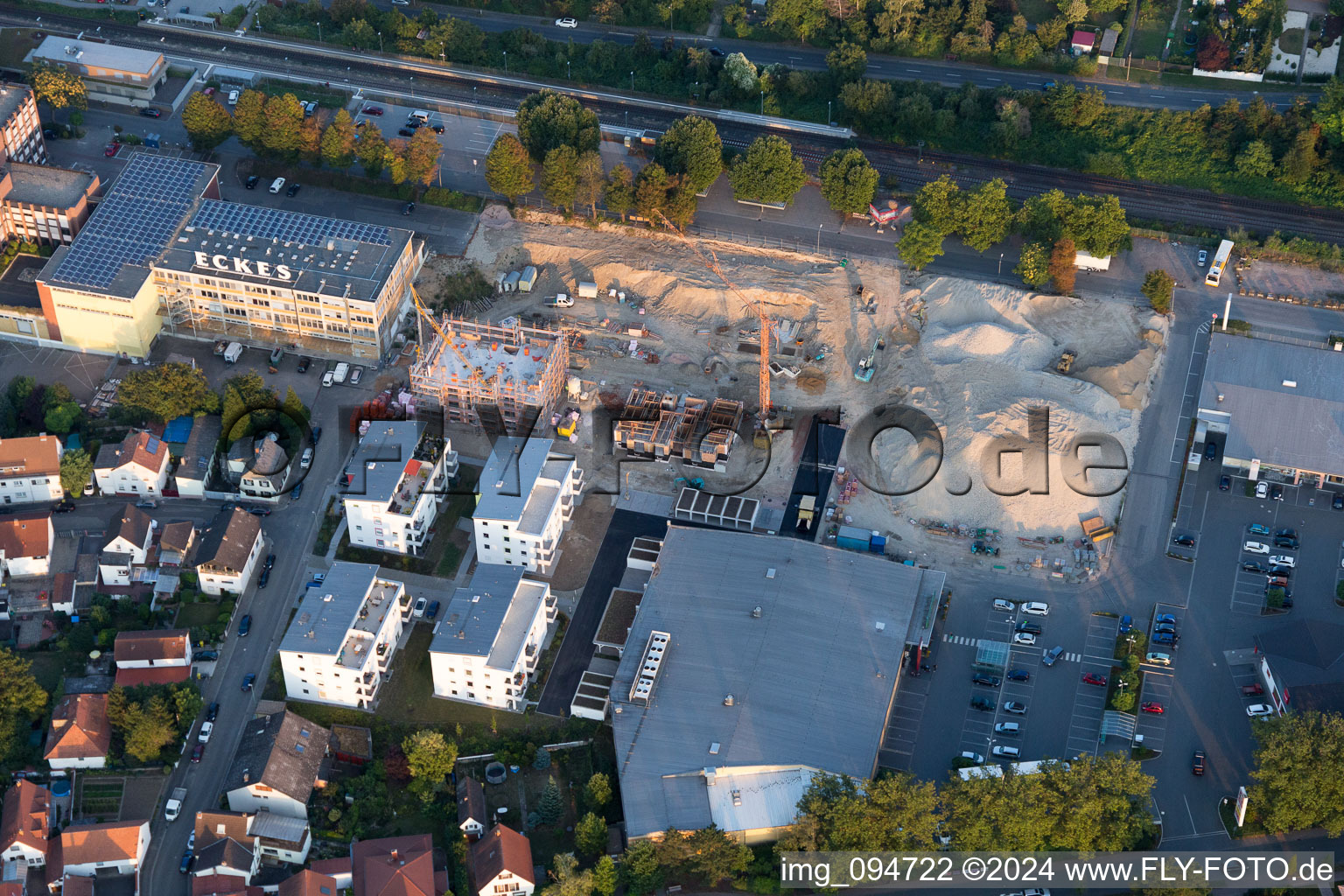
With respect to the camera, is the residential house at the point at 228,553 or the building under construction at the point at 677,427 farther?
the building under construction at the point at 677,427

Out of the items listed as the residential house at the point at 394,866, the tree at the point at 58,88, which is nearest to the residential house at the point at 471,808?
the residential house at the point at 394,866

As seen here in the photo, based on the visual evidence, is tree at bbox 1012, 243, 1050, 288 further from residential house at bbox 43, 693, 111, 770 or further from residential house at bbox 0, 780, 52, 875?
residential house at bbox 0, 780, 52, 875

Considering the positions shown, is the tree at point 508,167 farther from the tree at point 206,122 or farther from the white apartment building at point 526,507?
the white apartment building at point 526,507

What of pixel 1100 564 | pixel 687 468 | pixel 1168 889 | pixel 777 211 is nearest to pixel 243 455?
pixel 687 468

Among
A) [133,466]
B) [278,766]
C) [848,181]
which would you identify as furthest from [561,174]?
[278,766]

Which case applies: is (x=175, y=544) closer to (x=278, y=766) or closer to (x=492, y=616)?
(x=278, y=766)

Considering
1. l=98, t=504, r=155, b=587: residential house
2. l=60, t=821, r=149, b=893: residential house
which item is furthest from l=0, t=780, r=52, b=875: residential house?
l=98, t=504, r=155, b=587: residential house
